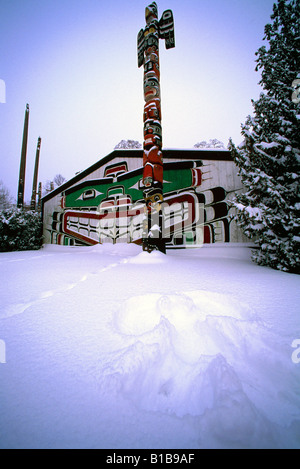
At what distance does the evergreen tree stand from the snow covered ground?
2.12 metres

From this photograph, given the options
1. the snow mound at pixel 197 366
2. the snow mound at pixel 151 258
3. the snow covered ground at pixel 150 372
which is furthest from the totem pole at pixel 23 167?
the snow mound at pixel 197 366

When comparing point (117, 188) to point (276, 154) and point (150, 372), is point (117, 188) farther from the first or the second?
point (150, 372)

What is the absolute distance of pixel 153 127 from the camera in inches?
202

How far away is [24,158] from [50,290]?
13292 millimetres

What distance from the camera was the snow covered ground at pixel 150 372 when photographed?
745mm

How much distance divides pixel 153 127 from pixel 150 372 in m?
5.51

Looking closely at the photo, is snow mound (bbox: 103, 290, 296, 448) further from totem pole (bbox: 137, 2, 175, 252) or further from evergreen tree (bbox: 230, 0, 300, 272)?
totem pole (bbox: 137, 2, 175, 252)

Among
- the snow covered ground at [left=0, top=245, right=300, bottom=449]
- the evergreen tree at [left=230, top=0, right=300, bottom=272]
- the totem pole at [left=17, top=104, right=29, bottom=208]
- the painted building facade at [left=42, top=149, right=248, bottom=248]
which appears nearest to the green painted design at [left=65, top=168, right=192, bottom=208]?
the painted building facade at [left=42, top=149, right=248, bottom=248]

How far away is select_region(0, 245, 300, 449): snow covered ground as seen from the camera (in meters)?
0.74

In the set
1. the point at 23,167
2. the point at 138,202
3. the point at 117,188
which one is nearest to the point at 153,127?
the point at 138,202

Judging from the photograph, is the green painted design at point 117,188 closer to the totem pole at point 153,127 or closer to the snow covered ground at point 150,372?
the totem pole at point 153,127

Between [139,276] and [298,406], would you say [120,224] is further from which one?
[298,406]

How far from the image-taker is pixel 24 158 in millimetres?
12180
